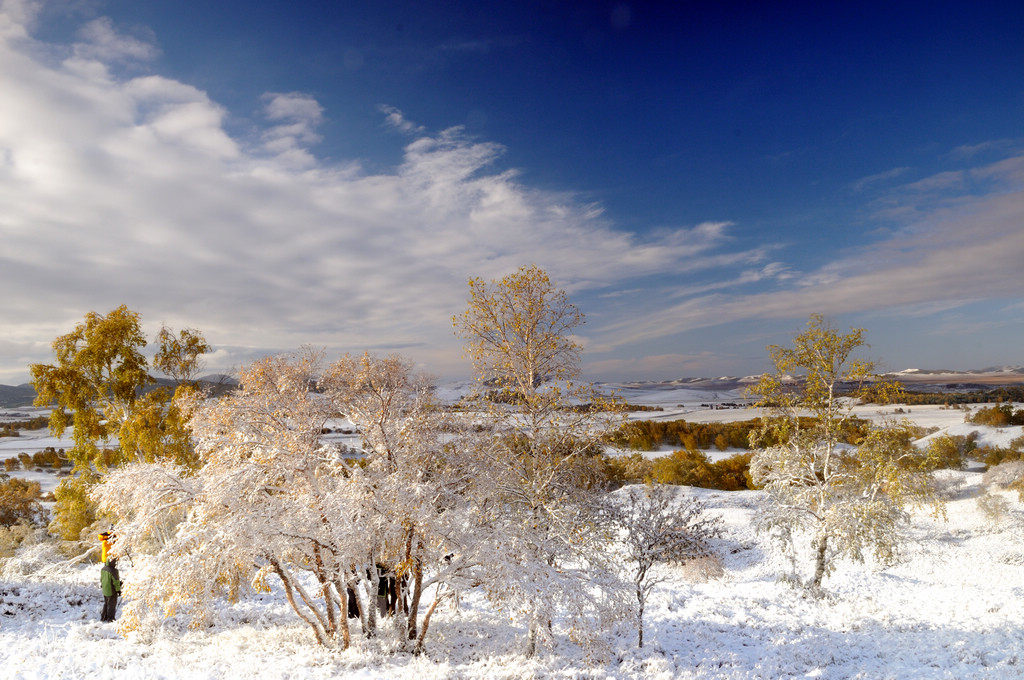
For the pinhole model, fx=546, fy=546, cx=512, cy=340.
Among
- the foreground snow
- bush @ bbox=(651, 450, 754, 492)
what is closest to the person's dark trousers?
the foreground snow

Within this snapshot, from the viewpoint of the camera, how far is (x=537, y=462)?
504 inches

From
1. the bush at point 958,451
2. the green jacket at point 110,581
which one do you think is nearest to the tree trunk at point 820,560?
the green jacket at point 110,581

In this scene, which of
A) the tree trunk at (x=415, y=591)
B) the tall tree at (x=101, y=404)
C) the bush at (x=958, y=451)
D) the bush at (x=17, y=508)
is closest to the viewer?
the tree trunk at (x=415, y=591)

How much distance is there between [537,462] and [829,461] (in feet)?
37.8

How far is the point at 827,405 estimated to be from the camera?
1867 centimetres

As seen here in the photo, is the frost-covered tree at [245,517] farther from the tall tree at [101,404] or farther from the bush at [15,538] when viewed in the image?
the bush at [15,538]

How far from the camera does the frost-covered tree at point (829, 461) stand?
1662cm

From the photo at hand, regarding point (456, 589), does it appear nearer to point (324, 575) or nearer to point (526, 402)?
point (324, 575)

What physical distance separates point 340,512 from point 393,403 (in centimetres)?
293

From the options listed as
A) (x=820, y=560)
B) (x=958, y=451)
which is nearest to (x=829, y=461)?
(x=820, y=560)

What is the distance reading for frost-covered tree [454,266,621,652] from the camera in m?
10.3

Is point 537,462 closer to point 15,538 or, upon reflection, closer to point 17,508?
point 15,538

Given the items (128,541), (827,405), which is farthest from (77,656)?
(827,405)

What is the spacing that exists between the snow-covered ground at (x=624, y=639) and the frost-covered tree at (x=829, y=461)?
2.38 metres
